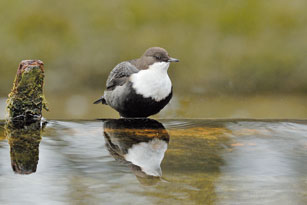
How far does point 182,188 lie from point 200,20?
22.9 feet

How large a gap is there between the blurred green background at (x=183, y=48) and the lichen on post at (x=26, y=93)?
12.1 ft

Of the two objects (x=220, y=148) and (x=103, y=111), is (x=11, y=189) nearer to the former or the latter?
(x=220, y=148)

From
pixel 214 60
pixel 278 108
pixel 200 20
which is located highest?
pixel 200 20

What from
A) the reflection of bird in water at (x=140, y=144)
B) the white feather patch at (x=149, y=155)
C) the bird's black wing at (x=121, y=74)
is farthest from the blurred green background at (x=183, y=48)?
the white feather patch at (x=149, y=155)

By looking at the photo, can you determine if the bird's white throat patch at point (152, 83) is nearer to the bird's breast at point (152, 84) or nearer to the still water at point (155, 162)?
the bird's breast at point (152, 84)

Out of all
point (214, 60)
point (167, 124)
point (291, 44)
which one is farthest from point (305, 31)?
point (167, 124)

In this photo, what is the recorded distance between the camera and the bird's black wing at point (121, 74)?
607cm

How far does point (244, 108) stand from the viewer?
30.0ft

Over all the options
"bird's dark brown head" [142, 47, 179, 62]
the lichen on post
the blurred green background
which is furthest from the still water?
the blurred green background

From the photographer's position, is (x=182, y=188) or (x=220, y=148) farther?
(x=220, y=148)

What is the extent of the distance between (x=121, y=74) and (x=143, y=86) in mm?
Answer: 408

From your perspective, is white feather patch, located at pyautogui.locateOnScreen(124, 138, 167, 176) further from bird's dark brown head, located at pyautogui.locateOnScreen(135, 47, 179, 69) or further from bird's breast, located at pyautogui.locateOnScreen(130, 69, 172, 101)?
bird's dark brown head, located at pyautogui.locateOnScreen(135, 47, 179, 69)

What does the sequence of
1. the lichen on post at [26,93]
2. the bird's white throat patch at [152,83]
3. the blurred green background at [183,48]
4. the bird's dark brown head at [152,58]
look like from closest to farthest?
the lichen on post at [26,93] < the bird's white throat patch at [152,83] < the bird's dark brown head at [152,58] < the blurred green background at [183,48]

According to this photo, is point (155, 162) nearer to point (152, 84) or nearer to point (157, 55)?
point (152, 84)
